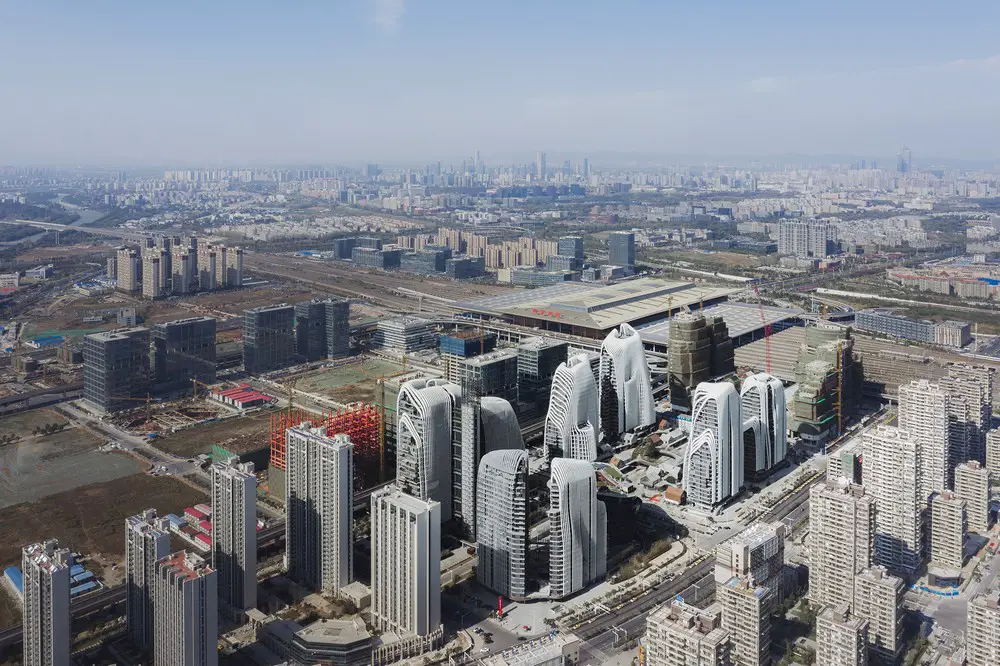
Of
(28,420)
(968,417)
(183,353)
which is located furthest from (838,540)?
(28,420)

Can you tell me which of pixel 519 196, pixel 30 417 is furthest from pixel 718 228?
pixel 30 417

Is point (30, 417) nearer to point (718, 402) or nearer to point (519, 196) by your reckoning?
point (718, 402)

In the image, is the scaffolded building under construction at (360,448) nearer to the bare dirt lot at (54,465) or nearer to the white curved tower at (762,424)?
the bare dirt lot at (54,465)

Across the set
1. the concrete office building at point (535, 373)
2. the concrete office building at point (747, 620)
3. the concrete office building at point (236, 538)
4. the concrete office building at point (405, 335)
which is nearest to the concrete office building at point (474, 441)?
the concrete office building at point (236, 538)

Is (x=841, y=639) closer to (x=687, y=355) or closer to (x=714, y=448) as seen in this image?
(x=714, y=448)

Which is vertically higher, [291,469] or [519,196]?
[519,196]

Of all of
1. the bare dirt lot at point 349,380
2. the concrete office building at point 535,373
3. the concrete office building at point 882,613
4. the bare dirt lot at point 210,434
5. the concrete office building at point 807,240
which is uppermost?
the concrete office building at point 807,240
